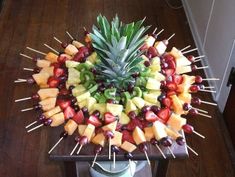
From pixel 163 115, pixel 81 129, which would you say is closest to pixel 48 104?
pixel 81 129

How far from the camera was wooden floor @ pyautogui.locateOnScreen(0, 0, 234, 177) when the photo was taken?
1772 mm

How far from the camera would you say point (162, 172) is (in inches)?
50.5

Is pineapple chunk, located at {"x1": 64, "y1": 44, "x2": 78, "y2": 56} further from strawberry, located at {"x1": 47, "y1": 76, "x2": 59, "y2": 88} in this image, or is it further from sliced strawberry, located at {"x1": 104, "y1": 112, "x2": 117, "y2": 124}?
sliced strawberry, located at {"x1": 104, "y1": 112, "x2": 117, "y2": 124}

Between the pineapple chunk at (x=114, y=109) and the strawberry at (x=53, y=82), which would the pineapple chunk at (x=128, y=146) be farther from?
the strawberry at (x=53, y=82)

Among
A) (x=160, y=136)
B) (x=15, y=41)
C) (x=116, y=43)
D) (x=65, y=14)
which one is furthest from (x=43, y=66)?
(x=65, y=14)

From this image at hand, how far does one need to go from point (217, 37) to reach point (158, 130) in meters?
1.09

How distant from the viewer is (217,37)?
2033 mm

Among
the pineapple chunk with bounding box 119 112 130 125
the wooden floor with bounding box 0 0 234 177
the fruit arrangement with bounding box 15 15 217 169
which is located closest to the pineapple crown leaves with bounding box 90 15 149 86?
the fruit arrangement with bounding box 15 15 217 169

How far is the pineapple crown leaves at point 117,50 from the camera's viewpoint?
112 cm

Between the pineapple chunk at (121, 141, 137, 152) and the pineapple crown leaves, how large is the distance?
19cm

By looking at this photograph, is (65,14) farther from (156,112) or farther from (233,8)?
(156,112)

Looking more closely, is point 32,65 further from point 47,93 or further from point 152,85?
point 152,85

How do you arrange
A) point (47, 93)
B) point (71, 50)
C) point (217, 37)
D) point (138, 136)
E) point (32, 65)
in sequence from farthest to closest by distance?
1. point (32, 65)
2. point (217, 37)
3. point (71, 50)
4. point (47, 93)
5. point (138, 136)

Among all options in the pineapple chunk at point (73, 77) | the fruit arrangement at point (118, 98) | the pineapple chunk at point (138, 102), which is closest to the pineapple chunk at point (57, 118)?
the fruit arrangement at point (118, 98)
